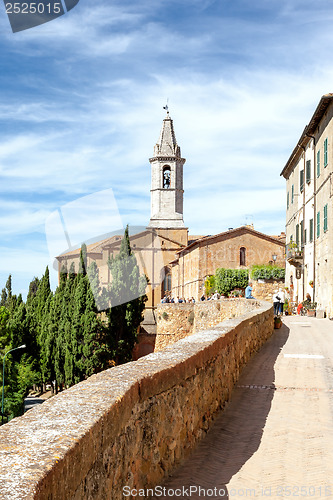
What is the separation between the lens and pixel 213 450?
17.1ft

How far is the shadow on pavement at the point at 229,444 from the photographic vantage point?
166 inches

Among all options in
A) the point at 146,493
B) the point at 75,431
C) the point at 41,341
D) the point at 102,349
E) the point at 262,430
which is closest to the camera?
the point at 75,431

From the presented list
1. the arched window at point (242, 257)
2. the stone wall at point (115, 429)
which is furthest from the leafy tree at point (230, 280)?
the stone wall at point (115, 429)

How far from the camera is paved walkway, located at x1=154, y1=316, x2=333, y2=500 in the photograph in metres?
4.26

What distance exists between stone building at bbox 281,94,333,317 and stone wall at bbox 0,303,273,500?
1910cm

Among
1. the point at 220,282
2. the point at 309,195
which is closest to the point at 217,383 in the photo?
the point at 309,195

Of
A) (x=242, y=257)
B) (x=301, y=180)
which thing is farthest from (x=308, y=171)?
(x=242, y=257)

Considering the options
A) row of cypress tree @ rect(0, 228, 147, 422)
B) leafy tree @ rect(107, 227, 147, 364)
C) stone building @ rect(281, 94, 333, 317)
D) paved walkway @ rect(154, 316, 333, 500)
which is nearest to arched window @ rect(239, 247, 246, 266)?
stone building @ rect(281, 94, 333, 317)

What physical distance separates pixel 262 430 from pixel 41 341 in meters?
33.5

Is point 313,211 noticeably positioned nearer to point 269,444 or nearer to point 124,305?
point 124,305

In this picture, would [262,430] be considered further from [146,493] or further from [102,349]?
[102,349]

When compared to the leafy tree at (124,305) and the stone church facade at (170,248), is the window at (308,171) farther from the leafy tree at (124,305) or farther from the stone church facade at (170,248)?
the stone church facade at (170,248)

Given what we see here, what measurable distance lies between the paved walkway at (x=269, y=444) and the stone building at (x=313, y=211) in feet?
50.9

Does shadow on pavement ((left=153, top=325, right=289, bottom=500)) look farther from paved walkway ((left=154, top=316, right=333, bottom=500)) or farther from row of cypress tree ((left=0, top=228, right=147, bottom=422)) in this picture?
row of cypress tree ((left=0, top=228, right=147, bottom=422))
